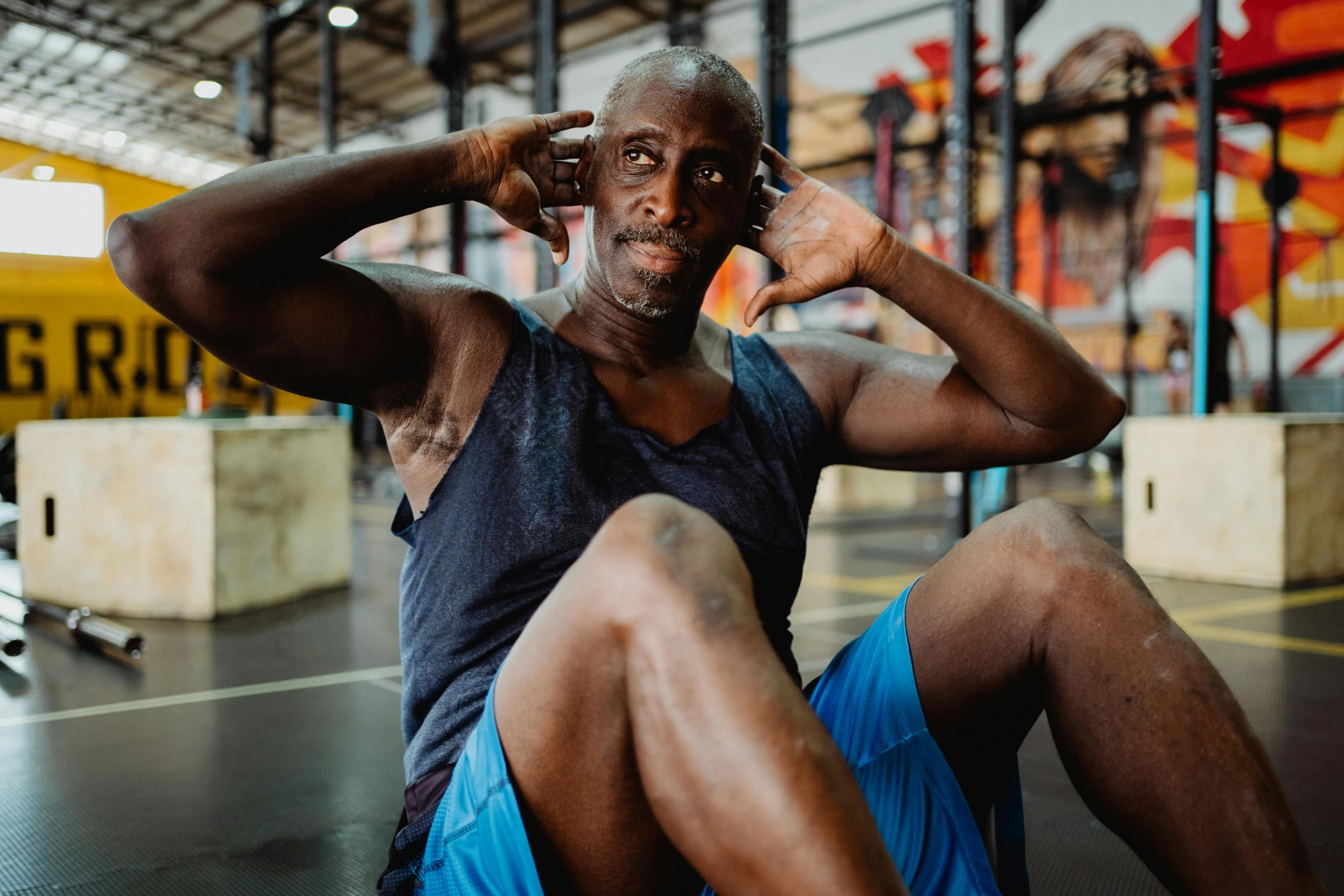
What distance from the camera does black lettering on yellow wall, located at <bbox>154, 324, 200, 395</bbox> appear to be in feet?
46.5

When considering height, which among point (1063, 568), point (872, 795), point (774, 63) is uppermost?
point (774, 63)

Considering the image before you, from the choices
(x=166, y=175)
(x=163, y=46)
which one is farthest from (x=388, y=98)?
(x=166, y=175)

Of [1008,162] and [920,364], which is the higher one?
[1008,162]

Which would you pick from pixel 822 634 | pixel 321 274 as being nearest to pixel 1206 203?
pixel 822 634

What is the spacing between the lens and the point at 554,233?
128 cm

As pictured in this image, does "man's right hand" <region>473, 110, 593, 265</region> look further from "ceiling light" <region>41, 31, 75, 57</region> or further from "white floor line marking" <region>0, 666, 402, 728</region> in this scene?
"ceiling light" <region>41, 31, 75, 57</region>

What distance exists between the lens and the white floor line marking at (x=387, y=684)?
8.08ft

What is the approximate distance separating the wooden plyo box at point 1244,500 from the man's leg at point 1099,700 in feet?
10.9

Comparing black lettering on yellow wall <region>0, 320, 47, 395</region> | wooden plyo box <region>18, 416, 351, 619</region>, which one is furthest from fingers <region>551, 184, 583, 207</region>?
black lettering on yellow wall <region>0, 320, 47, 395</region>

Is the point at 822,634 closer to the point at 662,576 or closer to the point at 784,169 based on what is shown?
the point at 784,169

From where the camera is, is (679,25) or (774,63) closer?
(774,63)

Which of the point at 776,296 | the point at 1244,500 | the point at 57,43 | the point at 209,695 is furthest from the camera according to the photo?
the point at 57,43

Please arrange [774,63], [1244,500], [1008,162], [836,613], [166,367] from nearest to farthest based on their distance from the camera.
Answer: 1. [836,613]
2. [1244,500]
3. [1008,162]
4. [774,63]
5. [166,367]

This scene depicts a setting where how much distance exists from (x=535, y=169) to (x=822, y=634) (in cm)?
206
